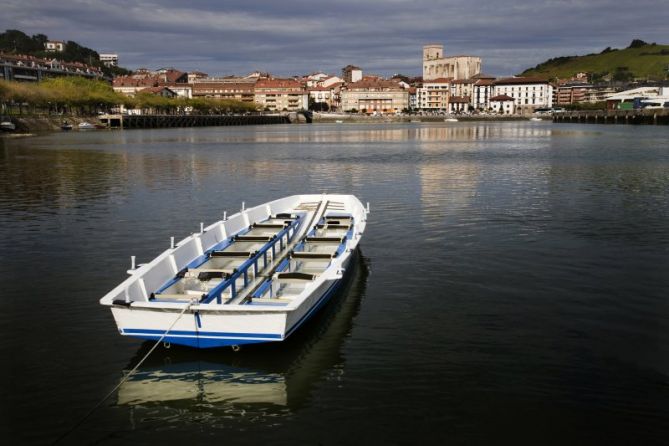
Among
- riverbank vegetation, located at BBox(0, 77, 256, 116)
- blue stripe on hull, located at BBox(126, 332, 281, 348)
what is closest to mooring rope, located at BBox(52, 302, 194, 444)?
blue stripe on hull, located at BBox(126, 332, 281, 348)

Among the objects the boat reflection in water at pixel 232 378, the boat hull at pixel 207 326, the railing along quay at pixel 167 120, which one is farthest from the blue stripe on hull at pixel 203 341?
the railing along quay at pixel 167 120

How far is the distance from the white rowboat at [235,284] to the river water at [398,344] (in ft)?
2.49

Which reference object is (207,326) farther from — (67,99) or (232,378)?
(67,99)

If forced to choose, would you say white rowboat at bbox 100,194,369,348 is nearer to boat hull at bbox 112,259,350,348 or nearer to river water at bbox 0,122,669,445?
boat hull at bbox 112,259,350,348

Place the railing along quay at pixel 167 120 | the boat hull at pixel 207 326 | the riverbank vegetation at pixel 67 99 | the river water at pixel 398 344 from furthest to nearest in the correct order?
1. the railing along quay at pixel 167 120
2. the riverbank vegetation at pixel 67 99
3. the boat hull at pixel 207 326
4. the river water at pixel 398 344

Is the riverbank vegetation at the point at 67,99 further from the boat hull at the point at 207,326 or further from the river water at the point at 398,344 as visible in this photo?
the boat hull at the point at 207,326

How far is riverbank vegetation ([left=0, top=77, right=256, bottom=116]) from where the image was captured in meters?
112

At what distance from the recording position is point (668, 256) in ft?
59.2

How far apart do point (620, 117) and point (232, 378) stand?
152 meters

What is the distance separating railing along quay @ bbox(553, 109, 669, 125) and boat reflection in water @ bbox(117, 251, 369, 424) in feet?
433

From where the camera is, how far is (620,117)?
145 m

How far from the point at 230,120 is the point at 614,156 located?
→ 502 feet

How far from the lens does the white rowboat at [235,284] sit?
34.0 feet

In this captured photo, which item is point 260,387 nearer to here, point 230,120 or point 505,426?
point 505,426
